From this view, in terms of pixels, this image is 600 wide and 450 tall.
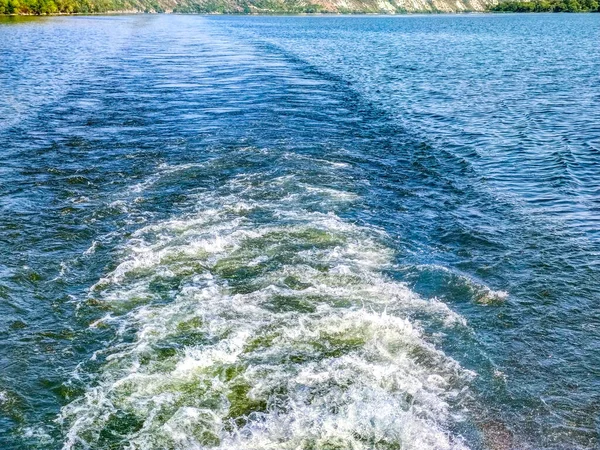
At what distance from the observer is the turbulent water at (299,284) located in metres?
10.7

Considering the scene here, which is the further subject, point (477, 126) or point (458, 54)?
point (458, 54)

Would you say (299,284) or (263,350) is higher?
(263,350)

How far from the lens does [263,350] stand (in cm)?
1262

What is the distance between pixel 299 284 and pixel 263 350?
3257mm

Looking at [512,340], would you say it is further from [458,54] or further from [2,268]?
[458,54]

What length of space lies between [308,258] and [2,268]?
369 inches

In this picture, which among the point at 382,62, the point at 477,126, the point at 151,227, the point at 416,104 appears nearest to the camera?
the point at 151,227

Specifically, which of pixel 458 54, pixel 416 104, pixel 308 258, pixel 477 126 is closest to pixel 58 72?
pixel 416 104

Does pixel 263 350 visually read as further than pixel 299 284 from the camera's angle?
No

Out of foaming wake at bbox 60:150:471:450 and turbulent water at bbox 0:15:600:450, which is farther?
turbulent water at bbox 0:15:600:450

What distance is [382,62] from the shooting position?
2913 inches

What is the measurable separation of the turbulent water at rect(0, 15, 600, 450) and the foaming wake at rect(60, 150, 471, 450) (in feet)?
0.18

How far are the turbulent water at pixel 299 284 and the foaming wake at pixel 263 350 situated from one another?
55 mm

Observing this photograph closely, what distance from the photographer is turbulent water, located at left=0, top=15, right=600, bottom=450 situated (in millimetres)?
10688
